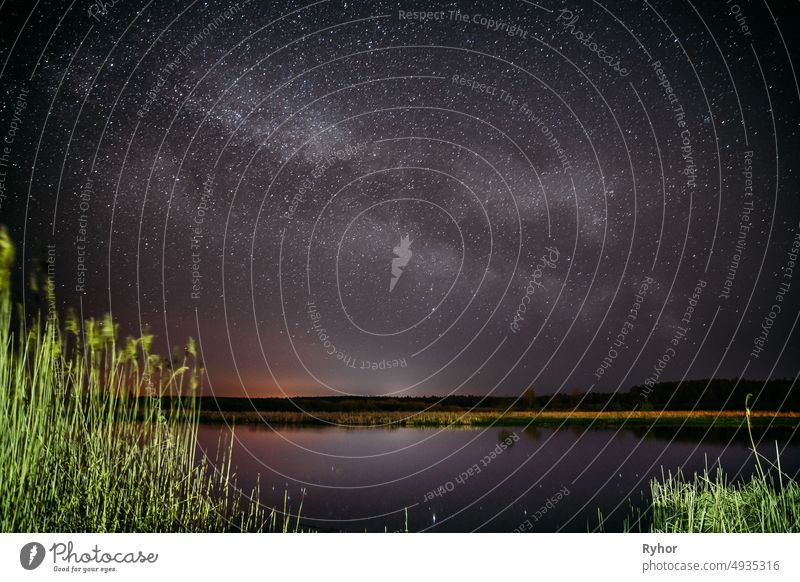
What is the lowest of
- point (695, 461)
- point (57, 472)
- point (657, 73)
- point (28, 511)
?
point (695, 461)

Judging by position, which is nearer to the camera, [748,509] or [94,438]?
[94,438]

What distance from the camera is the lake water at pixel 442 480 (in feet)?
15.1

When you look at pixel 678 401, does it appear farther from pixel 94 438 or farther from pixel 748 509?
pixel 94 438

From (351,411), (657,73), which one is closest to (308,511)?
(351,411)

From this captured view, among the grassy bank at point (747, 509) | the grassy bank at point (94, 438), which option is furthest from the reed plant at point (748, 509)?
the grassy bank at point (94, 438)

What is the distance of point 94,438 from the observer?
2.76 m

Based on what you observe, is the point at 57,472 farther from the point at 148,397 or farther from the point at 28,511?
the point at 148,397

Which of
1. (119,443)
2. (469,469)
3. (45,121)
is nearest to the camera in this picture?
(119,443)

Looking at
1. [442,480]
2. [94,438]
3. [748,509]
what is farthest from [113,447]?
[442,480]

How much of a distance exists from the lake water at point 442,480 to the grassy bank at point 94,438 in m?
0.31

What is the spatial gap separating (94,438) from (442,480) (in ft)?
14.7
